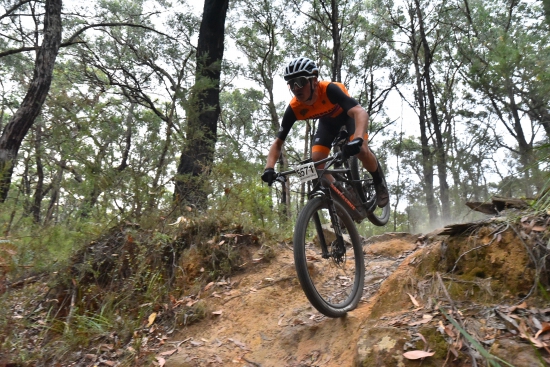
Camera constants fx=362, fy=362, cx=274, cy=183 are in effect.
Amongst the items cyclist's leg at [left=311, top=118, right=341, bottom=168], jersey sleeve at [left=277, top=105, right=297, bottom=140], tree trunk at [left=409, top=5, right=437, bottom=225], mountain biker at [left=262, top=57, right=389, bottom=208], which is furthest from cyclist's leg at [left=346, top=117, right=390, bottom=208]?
tree trunk at [left=409, top=5, right=437, bottom=225]

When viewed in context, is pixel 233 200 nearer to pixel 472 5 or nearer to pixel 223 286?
pixel 223 286

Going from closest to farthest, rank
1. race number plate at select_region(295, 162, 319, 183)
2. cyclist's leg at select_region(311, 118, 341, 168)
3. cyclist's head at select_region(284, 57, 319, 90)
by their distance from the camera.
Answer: race number plate at select_region(295, 162, 319, 183), cyclist's head at select_region(284, 57, 319, 90), cyclist's leg at select_region(311, 118, 341, 168)

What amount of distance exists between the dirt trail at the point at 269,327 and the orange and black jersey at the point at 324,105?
5.48 feet

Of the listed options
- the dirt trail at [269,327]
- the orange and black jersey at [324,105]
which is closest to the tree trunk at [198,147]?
the dirt trail at [269,327]

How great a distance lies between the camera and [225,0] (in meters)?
8.02

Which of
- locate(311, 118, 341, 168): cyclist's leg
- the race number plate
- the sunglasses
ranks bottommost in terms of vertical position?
the race number plate

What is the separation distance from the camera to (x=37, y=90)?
21.3ft

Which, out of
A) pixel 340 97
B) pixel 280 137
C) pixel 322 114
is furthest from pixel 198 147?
pixel 340 97

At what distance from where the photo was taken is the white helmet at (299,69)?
→ 3.43 metres

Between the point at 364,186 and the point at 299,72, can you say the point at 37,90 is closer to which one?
the point at 299,72

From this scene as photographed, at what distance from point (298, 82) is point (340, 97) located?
47 cm

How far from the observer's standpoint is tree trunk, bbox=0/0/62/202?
6109 mm

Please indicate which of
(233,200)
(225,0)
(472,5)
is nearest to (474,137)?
(472,5)

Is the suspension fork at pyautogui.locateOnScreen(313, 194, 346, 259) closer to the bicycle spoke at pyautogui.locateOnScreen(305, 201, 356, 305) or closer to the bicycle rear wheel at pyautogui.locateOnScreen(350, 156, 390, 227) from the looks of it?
the bicycle spoke at pyautogui.locateOnScreen(305, 201, 356, 305)
